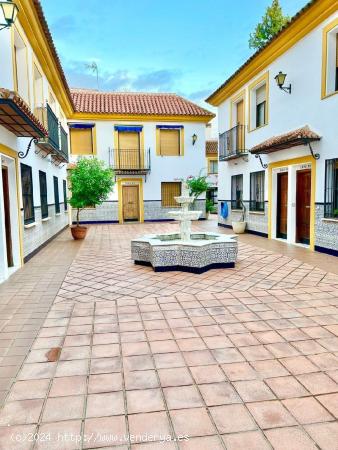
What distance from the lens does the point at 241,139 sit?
1235 centimetres

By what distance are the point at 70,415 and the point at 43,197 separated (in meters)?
8.62

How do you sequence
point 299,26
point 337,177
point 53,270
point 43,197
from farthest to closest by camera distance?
1. point 43,197
2. point 299,26
3. point 337,177
4. point 53,270

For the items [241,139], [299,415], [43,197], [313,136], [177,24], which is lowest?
[299,415]

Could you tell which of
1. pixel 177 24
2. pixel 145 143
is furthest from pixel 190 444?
pixel 177 24

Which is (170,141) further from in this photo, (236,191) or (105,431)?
(105,431)

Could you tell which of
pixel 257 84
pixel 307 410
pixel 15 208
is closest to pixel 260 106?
pixel 257 84

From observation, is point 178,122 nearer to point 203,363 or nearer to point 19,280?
point 19,280

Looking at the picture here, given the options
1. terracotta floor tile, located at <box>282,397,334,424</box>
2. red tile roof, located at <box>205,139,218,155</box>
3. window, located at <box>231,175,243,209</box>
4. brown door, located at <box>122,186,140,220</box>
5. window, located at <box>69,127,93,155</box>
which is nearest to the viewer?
terracotta floor tile, located at <box>282,397,334,424</box>

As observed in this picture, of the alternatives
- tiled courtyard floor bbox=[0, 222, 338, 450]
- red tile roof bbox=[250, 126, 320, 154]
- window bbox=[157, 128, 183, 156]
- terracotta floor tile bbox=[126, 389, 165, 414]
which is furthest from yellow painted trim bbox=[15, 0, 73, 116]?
terracotta floor tile bbox=[126, 389, 165, 414]

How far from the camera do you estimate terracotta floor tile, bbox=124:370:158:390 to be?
2543 millimetres

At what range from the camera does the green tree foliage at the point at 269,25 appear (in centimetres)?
1549

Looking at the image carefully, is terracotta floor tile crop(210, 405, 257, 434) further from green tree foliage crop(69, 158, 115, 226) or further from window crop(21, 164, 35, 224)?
green tree foliage crop(69, 158, 115, 226)

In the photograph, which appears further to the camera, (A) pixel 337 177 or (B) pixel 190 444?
(A) pixel 337 177

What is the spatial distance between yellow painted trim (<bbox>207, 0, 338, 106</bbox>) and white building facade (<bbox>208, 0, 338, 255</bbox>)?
2 cm
